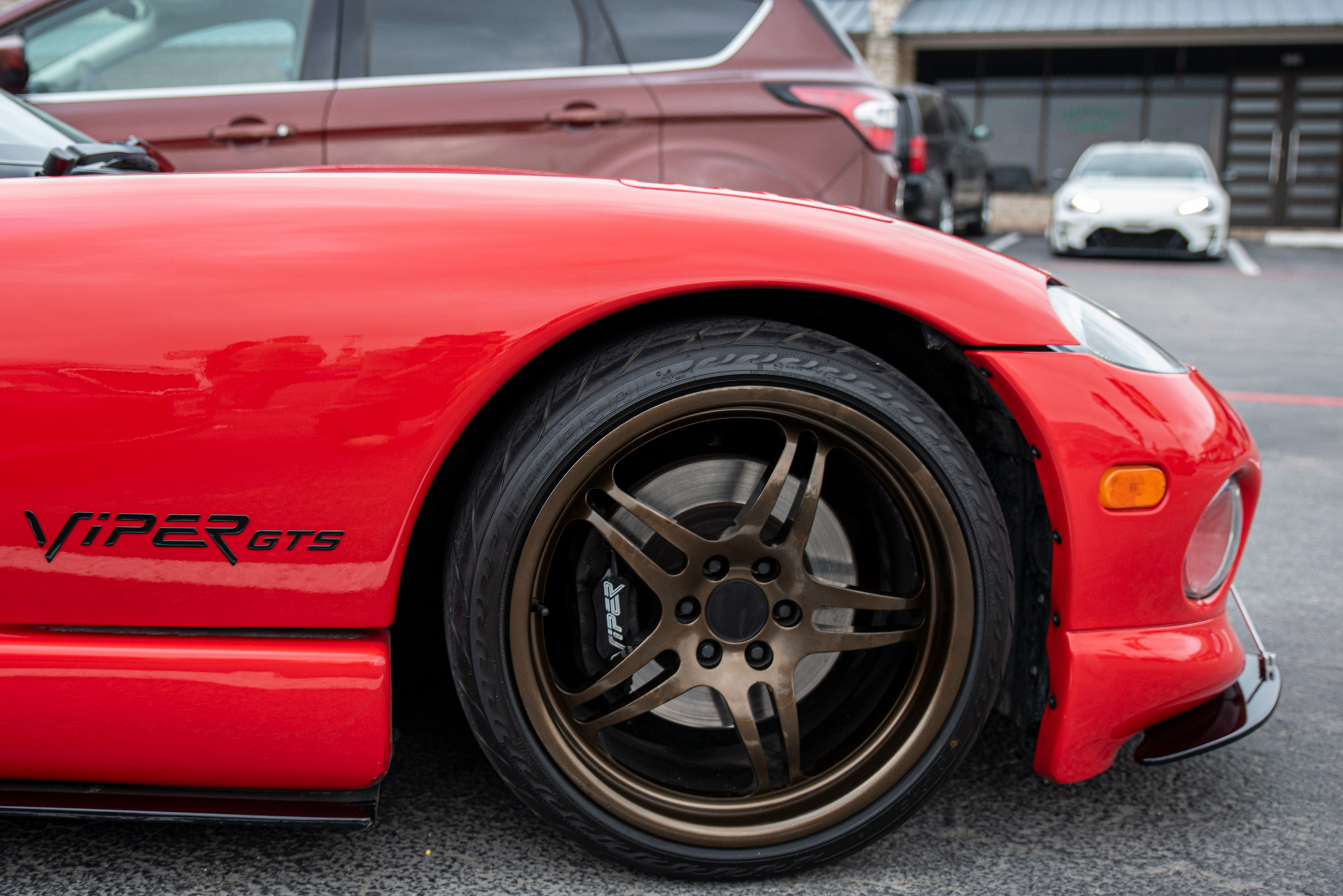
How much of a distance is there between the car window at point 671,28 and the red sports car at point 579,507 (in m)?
2.63

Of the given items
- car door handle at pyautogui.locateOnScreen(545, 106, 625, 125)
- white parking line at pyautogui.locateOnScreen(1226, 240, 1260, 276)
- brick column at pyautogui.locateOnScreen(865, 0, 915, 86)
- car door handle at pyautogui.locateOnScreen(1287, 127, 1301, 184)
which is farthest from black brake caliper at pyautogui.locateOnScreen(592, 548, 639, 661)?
car door handle at pyautogui.locateOnScreen(1287, 127, 1301, 184)

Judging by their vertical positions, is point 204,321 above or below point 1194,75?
above

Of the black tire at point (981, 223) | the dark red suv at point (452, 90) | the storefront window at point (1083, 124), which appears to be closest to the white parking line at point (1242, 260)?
the black tire at point (981, 223)

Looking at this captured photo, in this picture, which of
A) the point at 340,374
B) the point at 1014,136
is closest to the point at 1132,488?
the point at 340,374

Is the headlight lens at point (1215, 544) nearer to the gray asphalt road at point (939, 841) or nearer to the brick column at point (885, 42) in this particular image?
the gray asphalt road at point (939, 841)

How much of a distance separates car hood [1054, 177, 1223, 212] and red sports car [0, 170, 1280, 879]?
1291cm

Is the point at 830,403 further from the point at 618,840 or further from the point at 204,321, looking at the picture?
the point at 204,321

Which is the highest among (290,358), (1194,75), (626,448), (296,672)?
(290,358)

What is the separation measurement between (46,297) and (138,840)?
2.69 ft

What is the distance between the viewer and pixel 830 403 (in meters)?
1.50

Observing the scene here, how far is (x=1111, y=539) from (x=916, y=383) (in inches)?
13.9

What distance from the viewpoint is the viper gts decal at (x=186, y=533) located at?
1413 millimetres

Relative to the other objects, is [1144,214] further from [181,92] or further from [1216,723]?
[1216,723]

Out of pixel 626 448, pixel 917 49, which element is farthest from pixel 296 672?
pixel 917 49
